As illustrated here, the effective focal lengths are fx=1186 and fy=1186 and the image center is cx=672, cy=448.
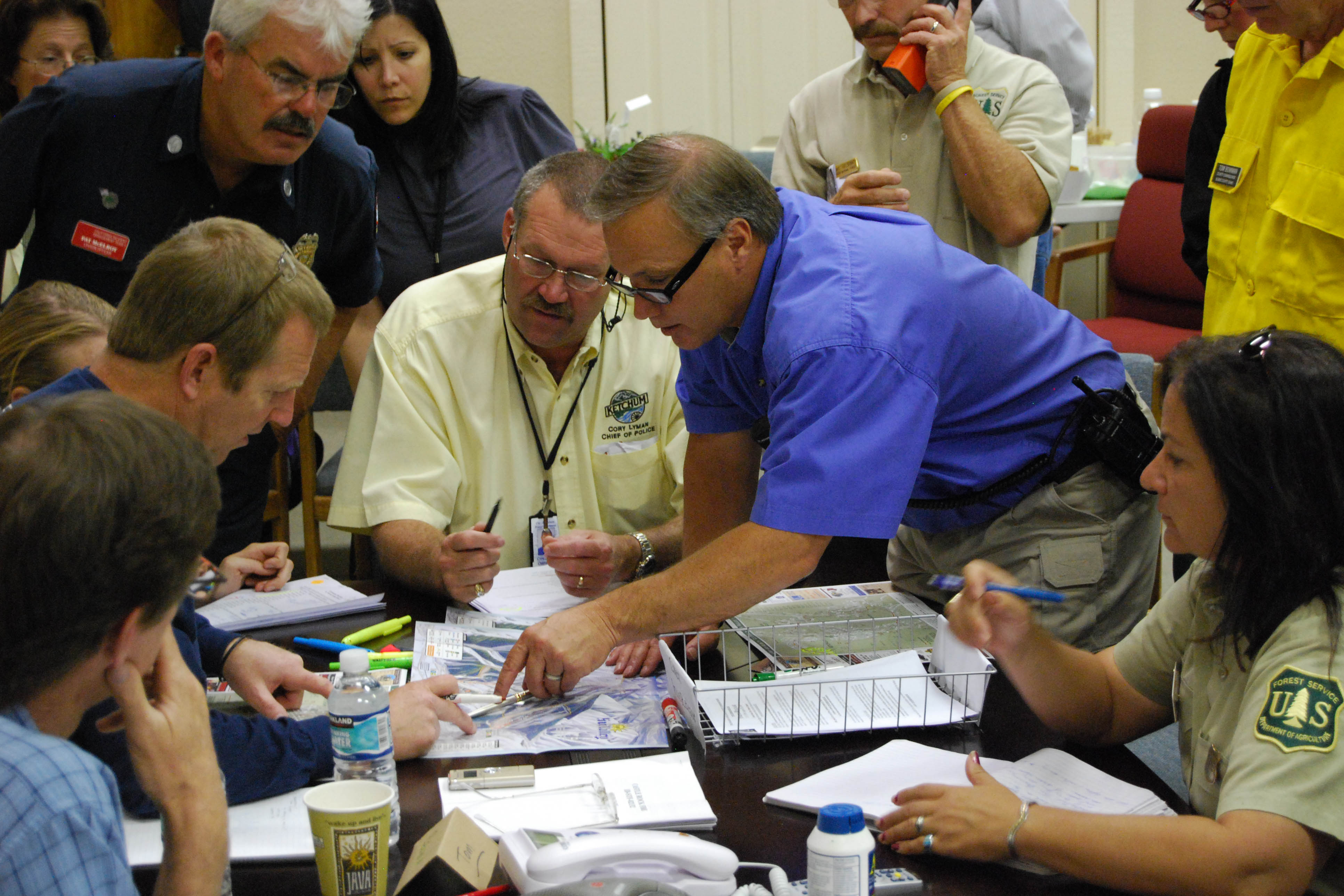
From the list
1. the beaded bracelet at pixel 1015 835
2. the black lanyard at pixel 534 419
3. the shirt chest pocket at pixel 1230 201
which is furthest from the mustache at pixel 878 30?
the beaded bracelet at pixel 1015 835

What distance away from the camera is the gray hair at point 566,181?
2.23m

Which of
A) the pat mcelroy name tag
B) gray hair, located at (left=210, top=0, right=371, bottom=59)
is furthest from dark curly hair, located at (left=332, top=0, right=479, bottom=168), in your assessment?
the pat mcelroy name tag

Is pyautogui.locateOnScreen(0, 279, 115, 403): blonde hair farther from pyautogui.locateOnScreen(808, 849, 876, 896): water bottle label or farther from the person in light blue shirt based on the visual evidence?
pyautogui.locateOnScreen(808, 849, 876, 896): water bottle label

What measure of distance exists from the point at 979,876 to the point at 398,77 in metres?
2.42

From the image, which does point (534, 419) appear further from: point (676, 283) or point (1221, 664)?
point (1221, 664)

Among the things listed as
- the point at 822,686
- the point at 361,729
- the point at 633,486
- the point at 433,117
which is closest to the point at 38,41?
the point at 433,117

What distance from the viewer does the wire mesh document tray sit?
141 centimetres

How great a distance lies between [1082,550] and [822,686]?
0.59 metres

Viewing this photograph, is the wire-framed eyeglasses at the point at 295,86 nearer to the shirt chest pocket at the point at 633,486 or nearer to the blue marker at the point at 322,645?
the shirt chest pocket at the point at 633,486

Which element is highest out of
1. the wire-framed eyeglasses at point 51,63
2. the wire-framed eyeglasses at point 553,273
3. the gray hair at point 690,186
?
the wire-framed eyeglasses at point 51,63

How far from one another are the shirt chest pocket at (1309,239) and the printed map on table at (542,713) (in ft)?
4.59

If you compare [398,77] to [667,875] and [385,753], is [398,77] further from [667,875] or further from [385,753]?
[667,875]

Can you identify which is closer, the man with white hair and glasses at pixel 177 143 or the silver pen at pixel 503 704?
the silver pen at pixel 503 704

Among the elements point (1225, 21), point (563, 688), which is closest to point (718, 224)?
point (563, 688)
